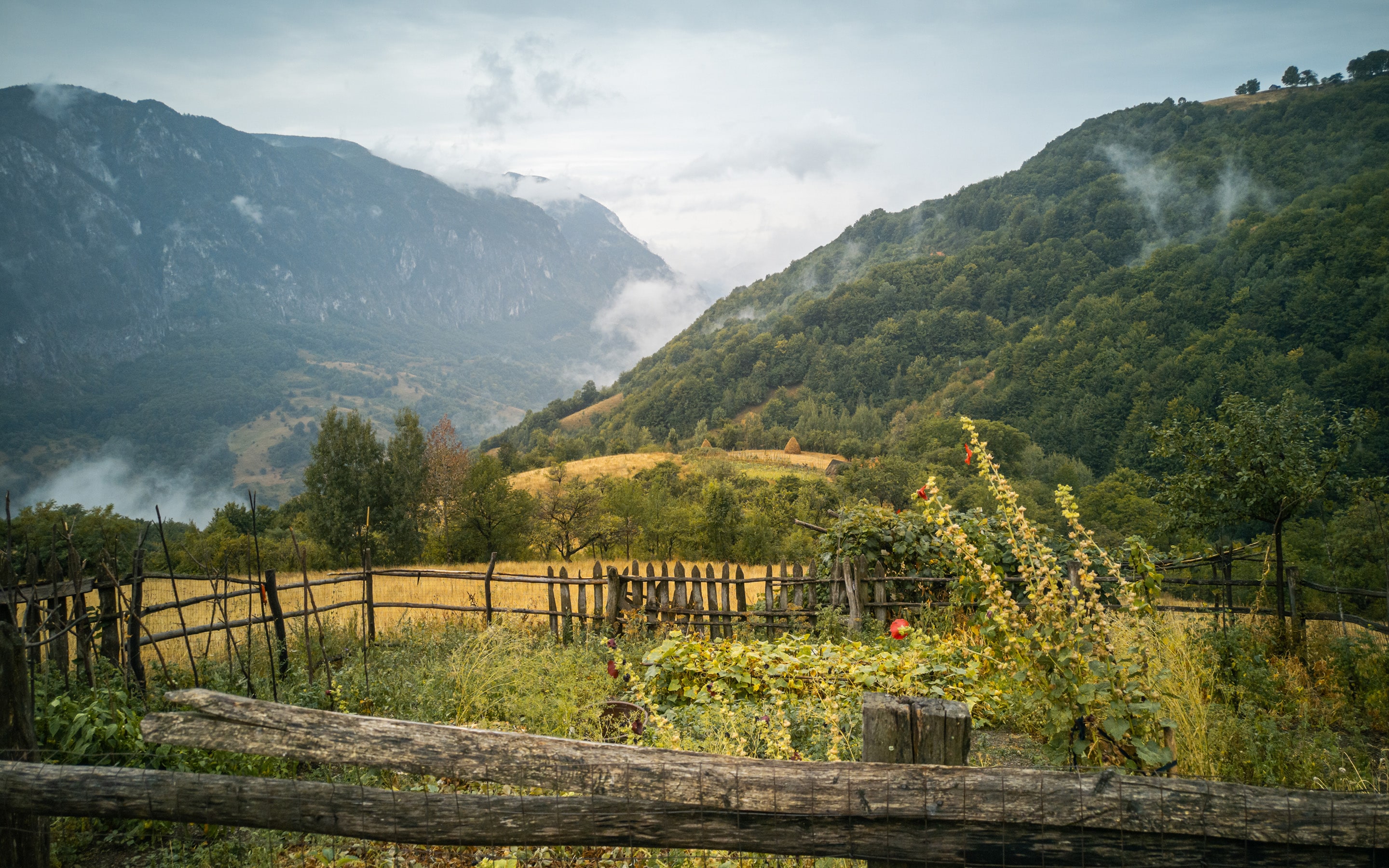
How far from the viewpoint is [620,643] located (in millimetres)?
8719

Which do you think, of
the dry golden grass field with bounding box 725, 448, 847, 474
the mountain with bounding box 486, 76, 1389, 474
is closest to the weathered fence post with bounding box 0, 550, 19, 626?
the dry golden grass field with bounding box 725, 448, 847, 474

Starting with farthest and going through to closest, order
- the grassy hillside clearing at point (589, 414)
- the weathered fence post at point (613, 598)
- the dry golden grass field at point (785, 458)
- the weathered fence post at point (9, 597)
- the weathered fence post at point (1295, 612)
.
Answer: the grassy hillside clearing at point (589, 414) < the dry golden grass field at point (785, 458) < the weathered fence post at point (613, 598) < the weathered fence post at point (1295, 612) < the weathered fence post at point (9, 597)

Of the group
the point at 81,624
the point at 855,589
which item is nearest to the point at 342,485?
the point at 81,624

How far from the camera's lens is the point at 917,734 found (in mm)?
2166

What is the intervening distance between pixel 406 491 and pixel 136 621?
26.9m

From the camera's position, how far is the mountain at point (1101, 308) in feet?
180

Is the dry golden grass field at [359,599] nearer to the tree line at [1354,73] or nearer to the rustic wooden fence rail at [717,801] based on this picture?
the rustic wooden fence rail at [717,801]

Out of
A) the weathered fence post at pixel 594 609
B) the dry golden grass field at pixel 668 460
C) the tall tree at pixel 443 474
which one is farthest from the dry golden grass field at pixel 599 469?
the weathered fence post at pixel 594 609

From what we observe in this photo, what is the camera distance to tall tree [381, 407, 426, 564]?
29.9 metres

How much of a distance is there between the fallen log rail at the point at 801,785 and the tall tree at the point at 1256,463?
6940 millimetres

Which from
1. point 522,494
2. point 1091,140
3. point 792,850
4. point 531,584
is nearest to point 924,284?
point 1091,140

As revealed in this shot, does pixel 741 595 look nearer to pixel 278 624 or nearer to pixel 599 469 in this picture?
pixel 278 624

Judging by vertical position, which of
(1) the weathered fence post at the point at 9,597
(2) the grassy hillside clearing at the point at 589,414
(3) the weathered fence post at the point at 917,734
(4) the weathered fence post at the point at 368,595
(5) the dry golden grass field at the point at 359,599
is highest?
(2) the grassy hillside clearing at the point at 589,414

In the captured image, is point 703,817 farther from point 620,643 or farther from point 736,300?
point 736,300
